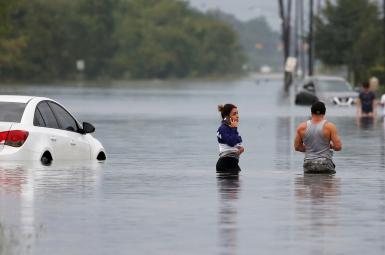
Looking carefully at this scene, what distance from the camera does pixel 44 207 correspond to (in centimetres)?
1744

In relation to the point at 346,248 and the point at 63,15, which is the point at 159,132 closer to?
the point at 346,248

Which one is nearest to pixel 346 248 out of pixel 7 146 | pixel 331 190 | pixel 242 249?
pixel 242 249

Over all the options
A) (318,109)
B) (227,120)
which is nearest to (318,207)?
(318,109)

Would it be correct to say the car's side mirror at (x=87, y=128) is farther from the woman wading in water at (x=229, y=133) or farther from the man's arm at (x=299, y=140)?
the man's arm at (x=299, y=140)

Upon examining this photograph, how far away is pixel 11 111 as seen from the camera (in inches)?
910

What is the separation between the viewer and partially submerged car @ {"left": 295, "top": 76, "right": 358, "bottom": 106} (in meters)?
63.9

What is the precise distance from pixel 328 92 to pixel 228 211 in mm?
47806

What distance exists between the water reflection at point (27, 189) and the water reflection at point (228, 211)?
67.3 inches

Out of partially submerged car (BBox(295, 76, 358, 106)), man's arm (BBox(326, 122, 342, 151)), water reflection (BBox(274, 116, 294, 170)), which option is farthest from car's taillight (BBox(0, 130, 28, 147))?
partially submerged car (BBox(295, 76, 358, 106))

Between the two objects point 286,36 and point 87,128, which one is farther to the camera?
point 286,36

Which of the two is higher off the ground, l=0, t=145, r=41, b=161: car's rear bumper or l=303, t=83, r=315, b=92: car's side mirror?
l=0, t=145, r=41, b=161: car's rear bumper

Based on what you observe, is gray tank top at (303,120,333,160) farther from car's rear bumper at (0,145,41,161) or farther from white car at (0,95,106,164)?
car's rear bumper at (0,145,41,161)

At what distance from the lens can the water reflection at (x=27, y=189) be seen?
14102mm

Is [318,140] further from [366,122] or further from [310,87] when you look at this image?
[310,87]
